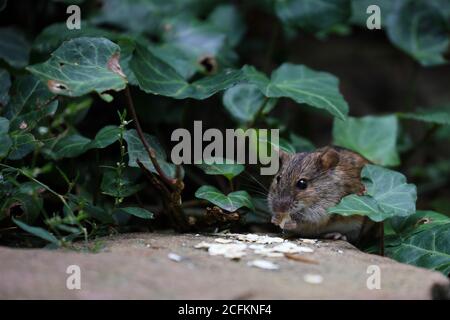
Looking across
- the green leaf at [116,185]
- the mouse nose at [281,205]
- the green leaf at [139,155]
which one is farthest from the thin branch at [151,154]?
the mouse nose at [281,205]

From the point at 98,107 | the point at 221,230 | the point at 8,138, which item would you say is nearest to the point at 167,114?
the point at 98,107

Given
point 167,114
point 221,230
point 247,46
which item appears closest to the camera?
point 221,230

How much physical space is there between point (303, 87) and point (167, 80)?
101 centimetres

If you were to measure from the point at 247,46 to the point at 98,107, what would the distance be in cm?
193

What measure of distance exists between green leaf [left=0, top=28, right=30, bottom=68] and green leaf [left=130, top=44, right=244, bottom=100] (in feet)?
4.43

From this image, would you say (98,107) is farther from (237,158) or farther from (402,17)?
(402,17)

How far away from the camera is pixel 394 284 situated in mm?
3102

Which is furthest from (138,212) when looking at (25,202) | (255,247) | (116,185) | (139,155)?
(255,247)

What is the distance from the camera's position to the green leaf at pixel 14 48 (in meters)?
5.00

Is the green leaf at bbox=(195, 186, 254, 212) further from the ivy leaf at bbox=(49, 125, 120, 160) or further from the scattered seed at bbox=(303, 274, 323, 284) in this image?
the scattered seed at bbox=(303, 274, 323, 284)

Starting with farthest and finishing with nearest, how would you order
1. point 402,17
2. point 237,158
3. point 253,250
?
point 402,17
point 237,158
point 253,250

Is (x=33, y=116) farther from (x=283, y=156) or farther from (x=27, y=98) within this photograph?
(x=283, y=156)

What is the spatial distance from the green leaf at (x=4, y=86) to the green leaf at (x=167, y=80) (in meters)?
0.92

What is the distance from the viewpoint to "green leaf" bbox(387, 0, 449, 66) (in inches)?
238
